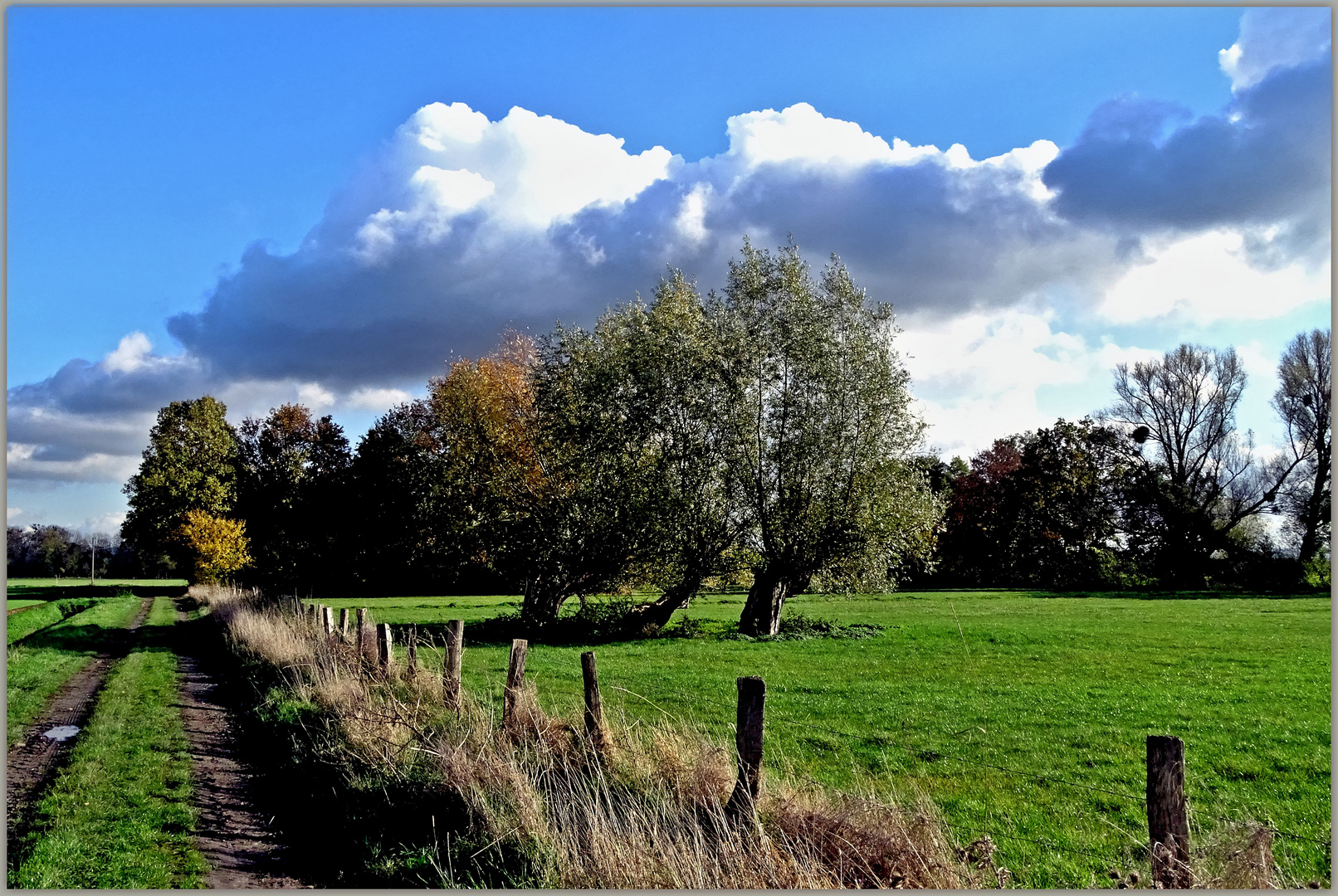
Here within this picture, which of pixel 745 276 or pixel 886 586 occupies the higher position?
pixel 745 276

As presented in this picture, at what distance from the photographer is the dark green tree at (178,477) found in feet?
203

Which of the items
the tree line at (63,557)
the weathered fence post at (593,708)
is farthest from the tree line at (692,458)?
the tree line at (63,557)

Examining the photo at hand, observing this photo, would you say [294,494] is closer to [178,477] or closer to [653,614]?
[178,477]

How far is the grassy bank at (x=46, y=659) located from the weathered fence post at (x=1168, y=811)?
14559 mm

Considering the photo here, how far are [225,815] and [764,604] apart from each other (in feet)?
76.9

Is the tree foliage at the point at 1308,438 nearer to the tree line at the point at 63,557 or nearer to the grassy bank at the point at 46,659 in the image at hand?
the grassy bank at the point at 46,659

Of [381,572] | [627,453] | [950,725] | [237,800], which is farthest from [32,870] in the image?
[381,572]

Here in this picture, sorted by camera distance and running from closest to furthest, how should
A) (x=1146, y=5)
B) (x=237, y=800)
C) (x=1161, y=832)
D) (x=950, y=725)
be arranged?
(x=1161, y=832) < (x=1146, y=5) < (x=237, y=800) < (x=950, y=725)

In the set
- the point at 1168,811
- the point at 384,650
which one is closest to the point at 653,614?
the point at 384,650

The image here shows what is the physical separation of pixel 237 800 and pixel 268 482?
69.2 meters

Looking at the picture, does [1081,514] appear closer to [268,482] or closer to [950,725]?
[950,725]

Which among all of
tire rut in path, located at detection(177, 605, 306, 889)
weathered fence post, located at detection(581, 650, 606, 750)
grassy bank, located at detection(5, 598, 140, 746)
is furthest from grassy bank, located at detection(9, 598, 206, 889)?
weathered fence post, located at detection(581, 650, 606, 750)

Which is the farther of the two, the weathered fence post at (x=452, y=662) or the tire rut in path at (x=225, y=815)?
the weathered fence post at (x=452, y=662)

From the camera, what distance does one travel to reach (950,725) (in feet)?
45.7
